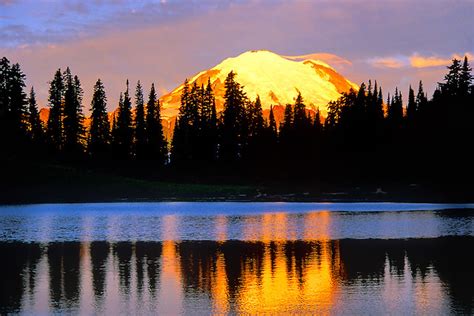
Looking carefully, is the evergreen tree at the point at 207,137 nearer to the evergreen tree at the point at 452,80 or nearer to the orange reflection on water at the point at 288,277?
the evergreen tree at the point at 452,80

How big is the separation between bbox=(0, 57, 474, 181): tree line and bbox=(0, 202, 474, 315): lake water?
78967 millimetres

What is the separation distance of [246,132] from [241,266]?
5333 inches

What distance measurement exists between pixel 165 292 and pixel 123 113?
144 meters

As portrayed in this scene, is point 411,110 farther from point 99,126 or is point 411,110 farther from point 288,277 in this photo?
point 288,277

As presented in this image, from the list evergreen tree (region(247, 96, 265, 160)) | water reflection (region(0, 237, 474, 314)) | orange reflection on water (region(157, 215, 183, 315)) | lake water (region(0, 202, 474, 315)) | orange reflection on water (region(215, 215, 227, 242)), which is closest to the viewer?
orange reflection on water (region(157, 215, 183, 315))

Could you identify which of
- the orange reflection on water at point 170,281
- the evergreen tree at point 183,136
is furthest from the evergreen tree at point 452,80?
the orange reflection on water at point 170,281

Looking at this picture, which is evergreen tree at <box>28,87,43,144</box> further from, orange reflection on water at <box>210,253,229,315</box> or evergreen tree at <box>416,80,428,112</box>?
orange reflection on water at <box>210,253,229,315</box>

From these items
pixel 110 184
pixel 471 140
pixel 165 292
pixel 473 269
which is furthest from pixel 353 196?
pixel 165 292

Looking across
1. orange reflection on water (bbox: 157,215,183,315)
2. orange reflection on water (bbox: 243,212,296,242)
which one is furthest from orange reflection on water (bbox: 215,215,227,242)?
orange reflection on water (bbox: 157,215,183,315)

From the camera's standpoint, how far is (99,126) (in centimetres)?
16925

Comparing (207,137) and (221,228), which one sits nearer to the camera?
(221,228)

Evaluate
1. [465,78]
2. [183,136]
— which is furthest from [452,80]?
[183,136]

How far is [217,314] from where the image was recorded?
84.2 ft

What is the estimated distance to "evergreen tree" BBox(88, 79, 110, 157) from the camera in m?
166
